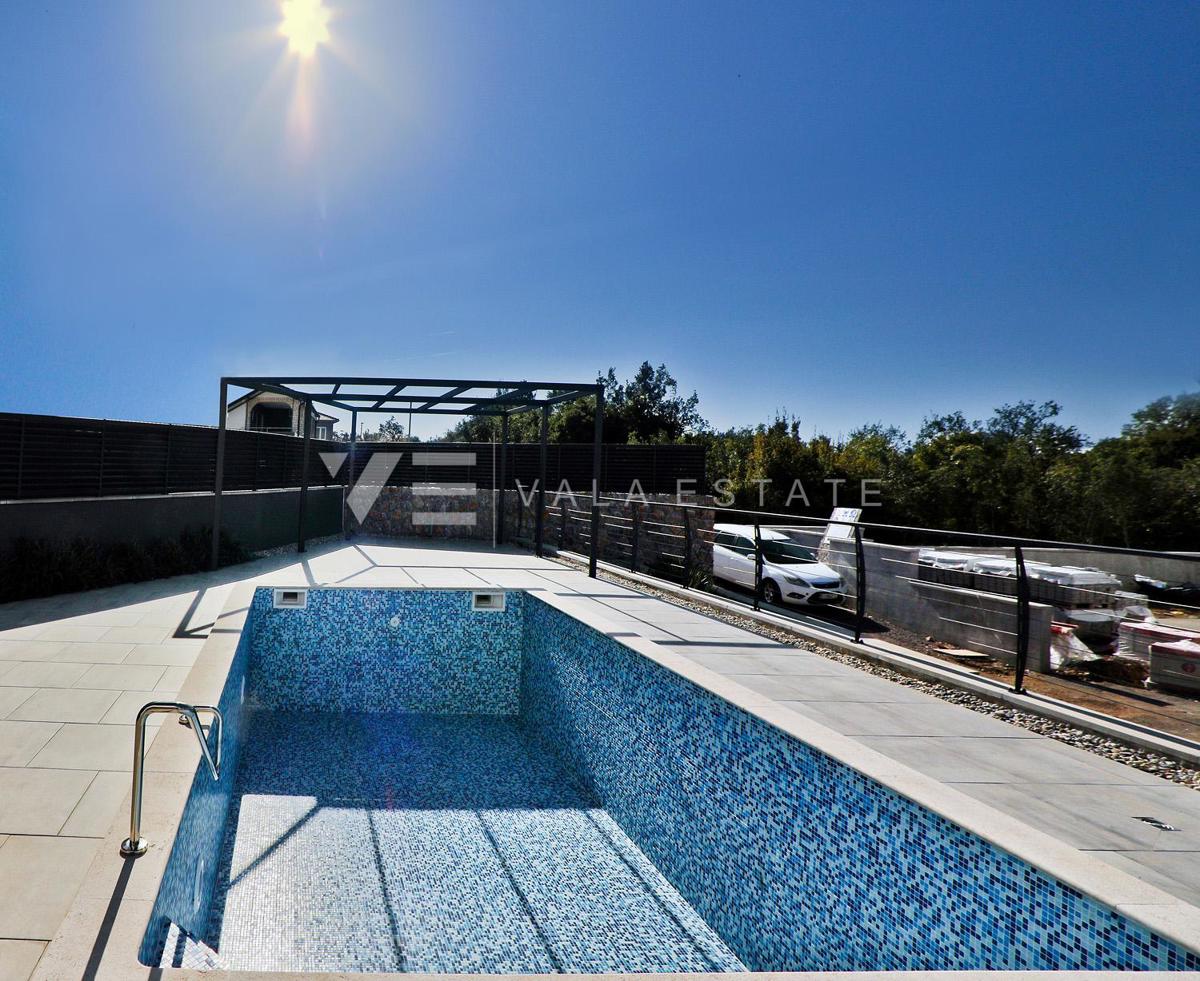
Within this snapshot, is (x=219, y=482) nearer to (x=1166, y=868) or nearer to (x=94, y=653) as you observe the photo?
(x=94, y=653)

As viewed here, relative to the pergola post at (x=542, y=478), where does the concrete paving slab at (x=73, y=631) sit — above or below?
below

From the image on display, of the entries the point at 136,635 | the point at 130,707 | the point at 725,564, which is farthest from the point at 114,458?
the point at 725,564

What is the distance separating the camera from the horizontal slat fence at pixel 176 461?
7.53 metres

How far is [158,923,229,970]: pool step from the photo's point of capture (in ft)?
7.00

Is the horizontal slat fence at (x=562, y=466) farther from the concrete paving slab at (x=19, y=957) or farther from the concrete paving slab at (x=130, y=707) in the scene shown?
the concrete paving slab at (x=19, y=957)

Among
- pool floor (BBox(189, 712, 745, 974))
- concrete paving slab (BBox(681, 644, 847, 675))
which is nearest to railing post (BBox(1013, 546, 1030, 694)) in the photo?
concrete paving slab (BBox(681, 644, 847, 675))

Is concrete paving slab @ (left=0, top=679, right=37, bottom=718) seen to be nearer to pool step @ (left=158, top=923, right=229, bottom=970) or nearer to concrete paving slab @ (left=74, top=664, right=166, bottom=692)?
concrete paving slab @ (left=74, top=664, right=166, bottom=692)

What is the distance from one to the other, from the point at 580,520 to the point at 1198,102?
43167mm

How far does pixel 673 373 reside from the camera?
46750 mm

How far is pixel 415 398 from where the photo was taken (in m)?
10.5

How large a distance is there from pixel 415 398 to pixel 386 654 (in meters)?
4.94

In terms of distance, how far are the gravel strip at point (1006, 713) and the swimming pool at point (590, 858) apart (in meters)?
1.89

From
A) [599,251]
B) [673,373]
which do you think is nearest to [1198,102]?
[673,373]

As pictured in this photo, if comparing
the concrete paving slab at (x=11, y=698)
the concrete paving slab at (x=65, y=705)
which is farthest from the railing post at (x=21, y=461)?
the concrete paving slab at (x=65, y=705)
